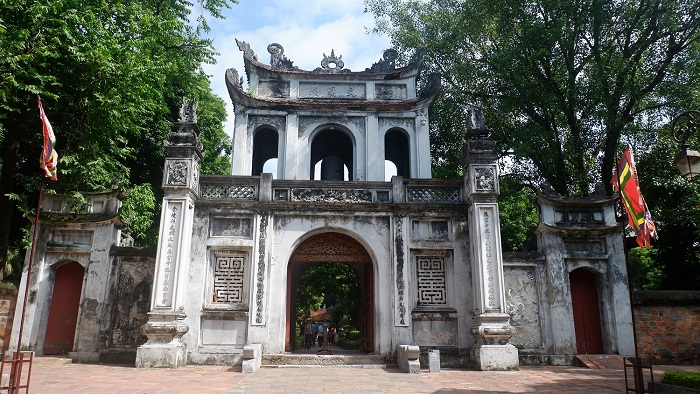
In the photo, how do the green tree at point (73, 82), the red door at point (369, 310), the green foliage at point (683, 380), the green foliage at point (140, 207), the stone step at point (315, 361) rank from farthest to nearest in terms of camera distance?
the green foliage at point (140, 207), the red door at point (369, 310), the stone step at point (315, 361), the green tree at point (73, 82), the green foliage at point (683, 380)

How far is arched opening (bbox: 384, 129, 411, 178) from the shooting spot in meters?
15.5

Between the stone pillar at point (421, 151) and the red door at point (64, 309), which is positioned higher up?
the stone pillar at point (421, 151)

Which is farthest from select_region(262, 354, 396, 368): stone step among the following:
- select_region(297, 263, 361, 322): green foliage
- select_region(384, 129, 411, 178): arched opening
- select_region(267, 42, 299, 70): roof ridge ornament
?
select_region(297, 263, 361, 322): green foliage

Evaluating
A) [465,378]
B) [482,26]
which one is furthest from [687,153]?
[482,26]

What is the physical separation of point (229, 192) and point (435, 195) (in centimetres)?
507

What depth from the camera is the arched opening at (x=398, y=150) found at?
15.5 meters

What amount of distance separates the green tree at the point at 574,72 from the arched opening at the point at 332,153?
16.5 feet

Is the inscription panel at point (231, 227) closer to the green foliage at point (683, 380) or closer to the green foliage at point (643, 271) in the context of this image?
the green foliage at point (683, 380)

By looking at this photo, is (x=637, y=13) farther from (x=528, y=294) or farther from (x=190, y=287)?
(x=190, y=287)

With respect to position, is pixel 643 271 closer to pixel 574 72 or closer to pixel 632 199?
pixel 574 72

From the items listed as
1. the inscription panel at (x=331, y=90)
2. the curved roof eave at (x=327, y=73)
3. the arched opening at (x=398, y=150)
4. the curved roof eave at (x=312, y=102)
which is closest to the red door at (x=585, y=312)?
the arched opening at (x=398, y=150)

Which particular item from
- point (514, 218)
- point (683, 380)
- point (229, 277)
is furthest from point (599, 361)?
point (514, 218)

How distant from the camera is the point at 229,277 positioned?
11766 mm

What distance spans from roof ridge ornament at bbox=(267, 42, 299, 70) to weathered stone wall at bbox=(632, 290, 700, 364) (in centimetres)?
1158
